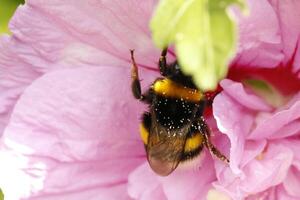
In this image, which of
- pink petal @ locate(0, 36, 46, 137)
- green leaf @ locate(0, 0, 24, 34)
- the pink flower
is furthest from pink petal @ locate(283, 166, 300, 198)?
green leaf @ locate(0, 0, 24, 34)

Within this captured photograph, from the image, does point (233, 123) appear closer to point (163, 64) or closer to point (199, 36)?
point (163, 64)

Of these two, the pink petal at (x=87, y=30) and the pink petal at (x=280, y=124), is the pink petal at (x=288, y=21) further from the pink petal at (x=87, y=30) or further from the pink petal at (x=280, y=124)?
the pink petal at (x=87, y=30)

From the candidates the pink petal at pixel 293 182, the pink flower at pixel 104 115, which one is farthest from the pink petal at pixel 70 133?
the pink petal at pixel 293 182

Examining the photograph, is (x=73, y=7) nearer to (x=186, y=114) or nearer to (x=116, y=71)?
(x=116, y=71)

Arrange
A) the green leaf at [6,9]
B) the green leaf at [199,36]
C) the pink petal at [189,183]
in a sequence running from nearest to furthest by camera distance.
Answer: the green leaf at [199,36] < the pink petal at [189,183] < the green leaf at [6,9]

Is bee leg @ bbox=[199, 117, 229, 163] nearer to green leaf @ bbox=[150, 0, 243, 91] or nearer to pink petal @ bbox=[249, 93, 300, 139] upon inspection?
pink petal @ bbox=[249, 93, 300, 139]

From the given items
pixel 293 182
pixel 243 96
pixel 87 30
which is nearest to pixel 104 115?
pixel 87 30

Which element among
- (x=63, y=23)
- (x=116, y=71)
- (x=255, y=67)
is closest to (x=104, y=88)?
(x=116, y=71)
